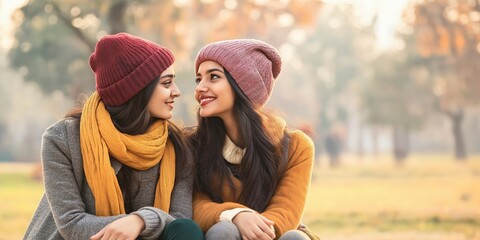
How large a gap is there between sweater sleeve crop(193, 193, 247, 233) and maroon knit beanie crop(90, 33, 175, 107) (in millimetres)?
584

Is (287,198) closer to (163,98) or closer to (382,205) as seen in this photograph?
(163,98)

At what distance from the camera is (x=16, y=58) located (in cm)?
2666

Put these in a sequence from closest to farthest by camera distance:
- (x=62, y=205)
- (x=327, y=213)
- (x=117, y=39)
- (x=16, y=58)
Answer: (x=62, y=205), (x=117, y=39), (x=327, y=213), (x=16, y=58)

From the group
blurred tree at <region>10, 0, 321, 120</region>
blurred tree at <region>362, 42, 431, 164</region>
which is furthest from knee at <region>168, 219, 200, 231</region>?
blurred tree at <region>362, 42, 431, 164</region>

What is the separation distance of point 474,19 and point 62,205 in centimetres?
A: 1445

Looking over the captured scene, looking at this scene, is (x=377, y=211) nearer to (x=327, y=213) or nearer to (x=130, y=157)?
(x=327, y=213)

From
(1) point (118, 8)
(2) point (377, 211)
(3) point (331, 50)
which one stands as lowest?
(2) point (377, 211)

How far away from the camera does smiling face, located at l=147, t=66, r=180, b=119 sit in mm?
3547

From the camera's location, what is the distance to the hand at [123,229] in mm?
3174

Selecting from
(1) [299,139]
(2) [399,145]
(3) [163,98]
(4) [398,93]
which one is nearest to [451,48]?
(4) [398,93]

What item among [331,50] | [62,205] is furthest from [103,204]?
[331,50]

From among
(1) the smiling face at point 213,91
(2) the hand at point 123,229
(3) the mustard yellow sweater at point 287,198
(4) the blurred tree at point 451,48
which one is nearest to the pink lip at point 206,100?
(1) the smiling face at point 213,91

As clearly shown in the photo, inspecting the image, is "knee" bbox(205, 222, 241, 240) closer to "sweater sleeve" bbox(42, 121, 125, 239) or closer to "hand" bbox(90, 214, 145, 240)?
"hand" bbox(90, 214, 145, 240)

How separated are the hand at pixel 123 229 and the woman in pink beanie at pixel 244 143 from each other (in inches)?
16.8
